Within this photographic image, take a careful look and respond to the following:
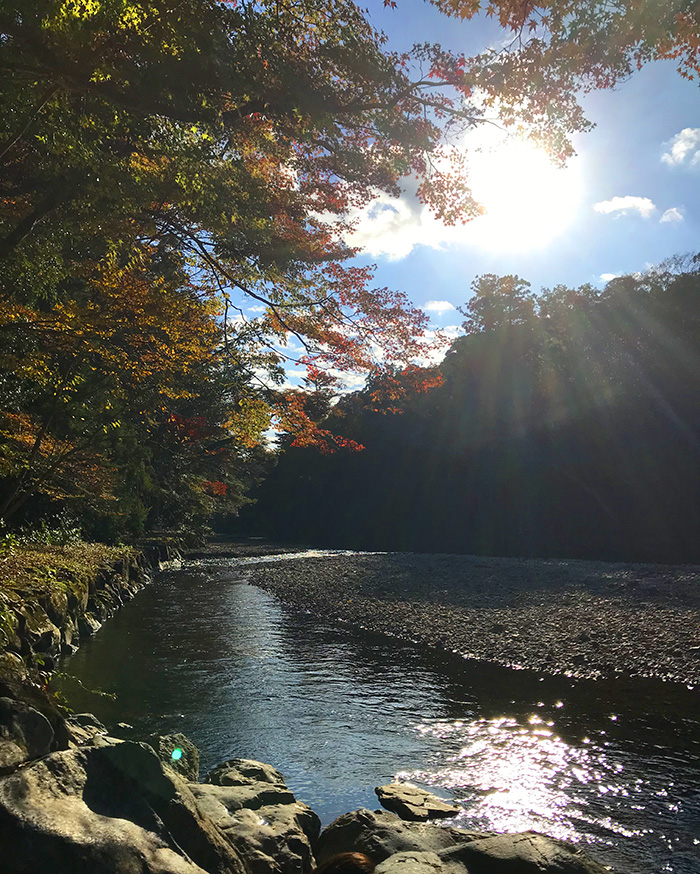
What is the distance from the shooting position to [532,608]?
14.8 meters

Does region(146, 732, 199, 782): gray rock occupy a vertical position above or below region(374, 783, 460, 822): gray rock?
above

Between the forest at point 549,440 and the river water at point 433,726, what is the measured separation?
1590 cm

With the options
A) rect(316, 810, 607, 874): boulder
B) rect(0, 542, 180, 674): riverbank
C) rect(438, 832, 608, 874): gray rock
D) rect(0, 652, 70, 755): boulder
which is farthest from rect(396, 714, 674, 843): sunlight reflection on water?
rect(0, 542, 180, 674): riverbank

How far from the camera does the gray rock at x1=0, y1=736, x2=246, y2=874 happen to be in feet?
8.66

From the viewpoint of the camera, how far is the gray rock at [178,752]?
5164 millimetres

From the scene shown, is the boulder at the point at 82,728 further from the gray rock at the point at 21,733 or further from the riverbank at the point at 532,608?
the riverbank at the point at 532,608

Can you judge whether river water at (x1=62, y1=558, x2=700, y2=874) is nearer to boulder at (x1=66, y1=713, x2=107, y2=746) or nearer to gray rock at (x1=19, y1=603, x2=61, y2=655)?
gray rock at (x1=19, y1=603, x2=61, y2=655)

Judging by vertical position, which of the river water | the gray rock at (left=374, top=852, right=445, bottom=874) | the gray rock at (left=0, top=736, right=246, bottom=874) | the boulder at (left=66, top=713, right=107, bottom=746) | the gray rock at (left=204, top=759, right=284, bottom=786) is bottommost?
the river water

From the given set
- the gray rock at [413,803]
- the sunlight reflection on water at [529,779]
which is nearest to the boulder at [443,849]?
the gray rock at [413,803]

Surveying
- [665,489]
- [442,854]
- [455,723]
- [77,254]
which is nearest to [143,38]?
[77,254]

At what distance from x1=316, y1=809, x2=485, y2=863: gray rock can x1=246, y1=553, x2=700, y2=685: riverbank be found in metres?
5.84

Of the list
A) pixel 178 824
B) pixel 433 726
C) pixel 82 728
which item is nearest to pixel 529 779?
pixel 433 726

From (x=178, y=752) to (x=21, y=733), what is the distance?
6.69 ft

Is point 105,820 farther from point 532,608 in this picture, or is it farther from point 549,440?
point 549,440
